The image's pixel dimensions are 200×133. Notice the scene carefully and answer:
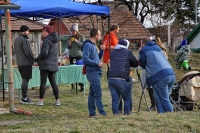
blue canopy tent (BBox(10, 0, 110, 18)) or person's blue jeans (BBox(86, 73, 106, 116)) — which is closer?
person's blue jeans (BBox(86, 73, 106, 116))

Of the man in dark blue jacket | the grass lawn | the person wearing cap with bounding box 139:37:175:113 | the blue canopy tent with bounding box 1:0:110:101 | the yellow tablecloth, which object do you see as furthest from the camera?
the blue canopy tent with bounding box 1:0:110:101

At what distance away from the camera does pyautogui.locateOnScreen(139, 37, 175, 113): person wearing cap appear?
26.5ft

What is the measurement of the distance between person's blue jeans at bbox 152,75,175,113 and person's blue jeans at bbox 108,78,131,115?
0.60 metres

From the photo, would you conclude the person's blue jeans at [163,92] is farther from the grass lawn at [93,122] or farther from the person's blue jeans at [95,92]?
the person's blue jeans at [95,92]

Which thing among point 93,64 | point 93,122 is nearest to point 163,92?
point 93,64

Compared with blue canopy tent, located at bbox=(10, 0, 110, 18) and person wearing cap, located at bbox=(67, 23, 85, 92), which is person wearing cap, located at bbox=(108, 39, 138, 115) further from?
person wearing cap, located at bbox=(67, 23, 85, 92)

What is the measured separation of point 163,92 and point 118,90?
2.89 feet

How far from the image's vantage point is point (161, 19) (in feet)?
116

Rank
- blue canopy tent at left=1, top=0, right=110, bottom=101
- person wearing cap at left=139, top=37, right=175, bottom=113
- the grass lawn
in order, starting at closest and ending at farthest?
the grass lawn < person wearing cap at left=139, top=37, right=175, bottom=113 < blue canopy tent at left=1, top=0, right=110, bottom=101

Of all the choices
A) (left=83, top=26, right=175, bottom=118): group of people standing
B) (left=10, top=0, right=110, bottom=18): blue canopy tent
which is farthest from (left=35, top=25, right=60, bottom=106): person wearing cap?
(left=10, top=0, right=110, bottom=18): blue canopy tent

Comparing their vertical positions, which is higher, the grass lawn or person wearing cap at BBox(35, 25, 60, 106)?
person wearing cap at BBox(35, 25, 60, 106)

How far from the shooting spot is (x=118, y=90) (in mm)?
7977

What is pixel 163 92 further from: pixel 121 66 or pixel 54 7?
pixel 54 7

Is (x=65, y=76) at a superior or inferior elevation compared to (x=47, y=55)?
inferior
